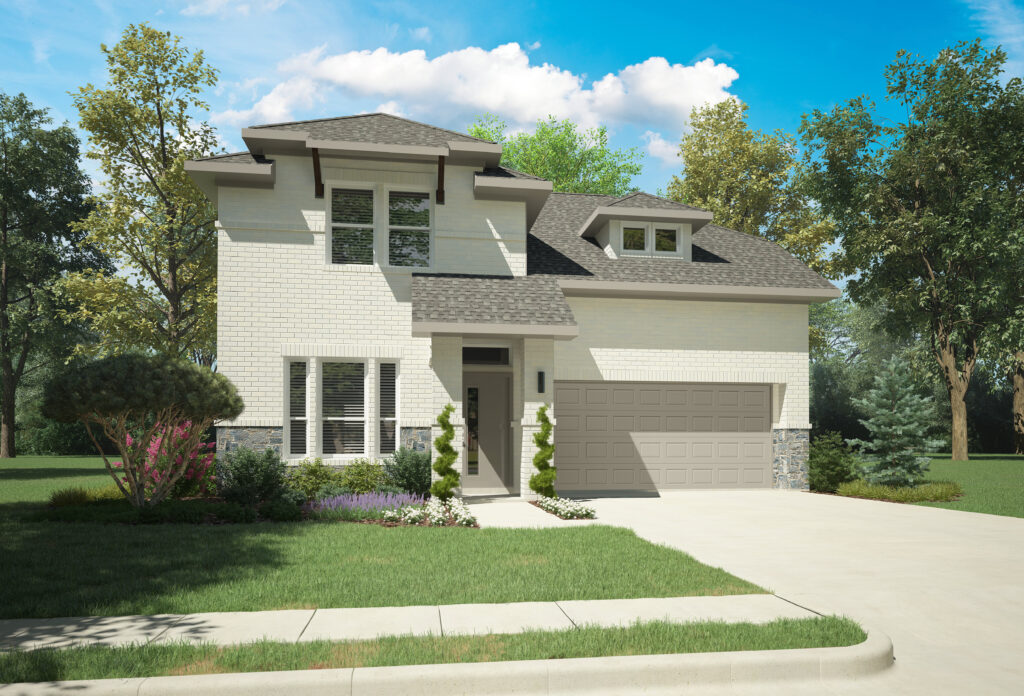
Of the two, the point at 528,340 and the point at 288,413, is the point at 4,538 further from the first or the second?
the point at 528,340

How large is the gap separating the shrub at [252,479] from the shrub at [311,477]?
516mm

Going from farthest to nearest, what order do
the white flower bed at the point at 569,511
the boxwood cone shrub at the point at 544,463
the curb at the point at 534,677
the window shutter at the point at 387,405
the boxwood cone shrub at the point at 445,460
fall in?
the window shutter at the point at 387,405 → the boxwood cone shrub at the point at 544,463 → the boxwood cone shrub at the point at 445,460 → the white flower bed at the point at 569,511 → the curb at the point at 534,677

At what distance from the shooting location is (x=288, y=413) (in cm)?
1513

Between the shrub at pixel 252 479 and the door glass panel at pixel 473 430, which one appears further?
the door glass panel at pixel 473 430

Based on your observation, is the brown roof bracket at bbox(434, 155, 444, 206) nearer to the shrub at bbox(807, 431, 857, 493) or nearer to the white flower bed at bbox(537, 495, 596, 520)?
the white flower bed at bbox(537, 495, 596, 520)

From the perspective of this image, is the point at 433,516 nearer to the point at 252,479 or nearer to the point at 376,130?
the point at 252,479

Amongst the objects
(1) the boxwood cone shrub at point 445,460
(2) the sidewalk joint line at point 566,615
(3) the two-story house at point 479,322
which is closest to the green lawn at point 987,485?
(3) the two-story house at point 479,322

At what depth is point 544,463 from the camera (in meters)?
14.7

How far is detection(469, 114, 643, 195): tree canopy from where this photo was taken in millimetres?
41906

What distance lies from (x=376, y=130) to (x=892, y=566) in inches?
514

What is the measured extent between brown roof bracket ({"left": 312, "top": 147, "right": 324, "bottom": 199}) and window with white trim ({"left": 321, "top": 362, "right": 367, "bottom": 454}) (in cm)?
369

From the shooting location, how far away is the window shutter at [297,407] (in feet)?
49.7

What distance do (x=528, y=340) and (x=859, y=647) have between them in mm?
10547

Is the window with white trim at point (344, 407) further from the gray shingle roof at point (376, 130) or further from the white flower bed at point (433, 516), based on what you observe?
the gray shingle roof at point (376, 130)
